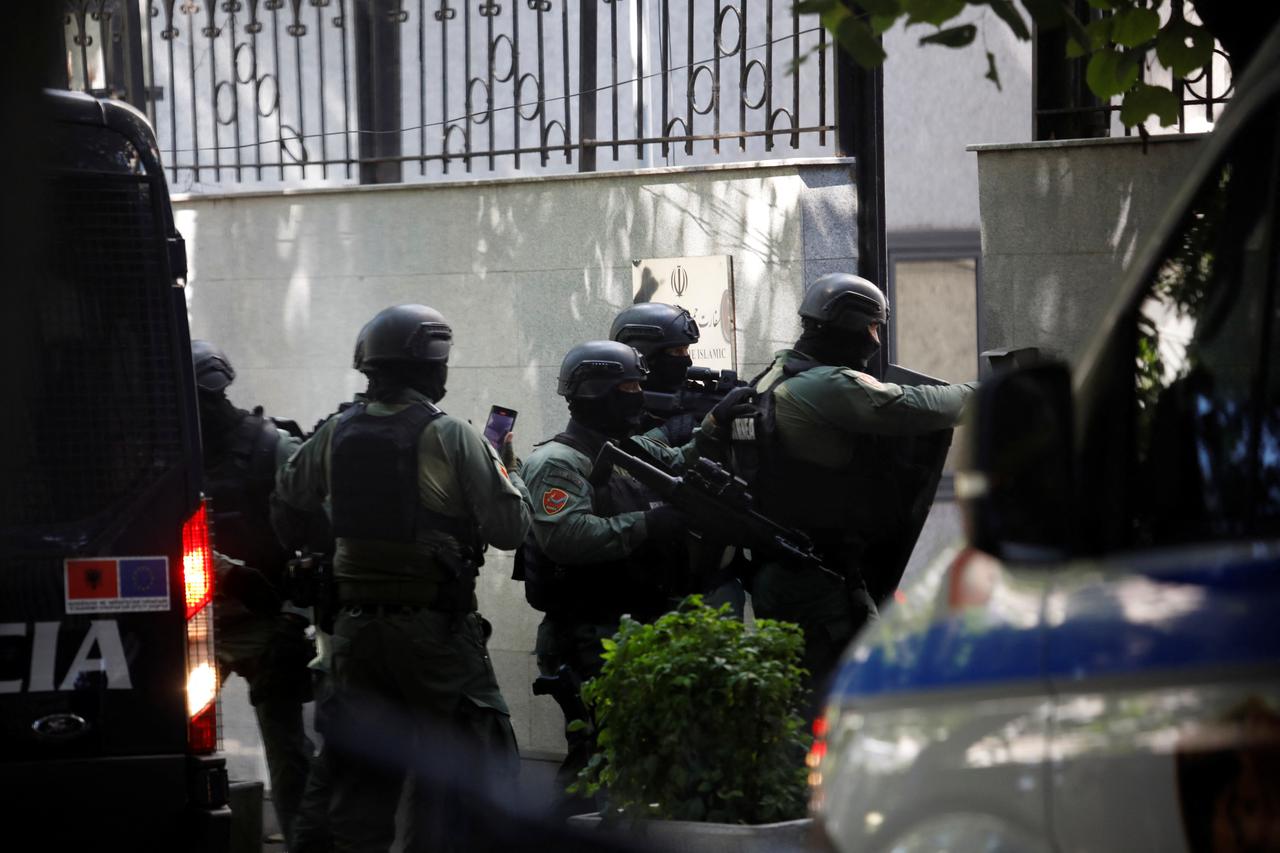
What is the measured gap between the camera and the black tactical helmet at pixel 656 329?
7250mm

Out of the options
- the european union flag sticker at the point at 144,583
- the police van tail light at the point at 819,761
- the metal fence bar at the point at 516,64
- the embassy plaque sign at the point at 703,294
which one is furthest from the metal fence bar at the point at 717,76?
the police van tail light at the point at 819,761

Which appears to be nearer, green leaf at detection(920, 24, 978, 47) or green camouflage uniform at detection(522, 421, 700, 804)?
green leaf at detection(920, 24, 978, 47)

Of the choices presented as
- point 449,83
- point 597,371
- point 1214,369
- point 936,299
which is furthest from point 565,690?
point 936,299

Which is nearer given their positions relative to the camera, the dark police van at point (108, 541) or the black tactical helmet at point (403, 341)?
the dark police van at point (108, 541)

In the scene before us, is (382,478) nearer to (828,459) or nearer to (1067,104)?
(828,459)

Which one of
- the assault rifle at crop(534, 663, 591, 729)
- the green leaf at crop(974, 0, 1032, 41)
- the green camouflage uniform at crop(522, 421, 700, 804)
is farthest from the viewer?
the green camouflage uniform at crop(522, 421, 700, 804)

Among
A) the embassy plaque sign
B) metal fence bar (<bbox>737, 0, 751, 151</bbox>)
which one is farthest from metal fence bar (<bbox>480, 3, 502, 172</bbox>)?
metal fence bar (<bbox>737, 0, 751, 151</bbox>)

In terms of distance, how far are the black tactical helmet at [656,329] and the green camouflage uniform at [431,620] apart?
4.71 feet

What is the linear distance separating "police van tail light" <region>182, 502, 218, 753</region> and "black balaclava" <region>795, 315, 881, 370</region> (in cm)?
295

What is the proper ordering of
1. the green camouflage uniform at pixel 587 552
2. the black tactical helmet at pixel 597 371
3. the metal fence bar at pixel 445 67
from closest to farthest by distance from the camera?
the green camouflage uniform at pixel 587 552
the black tactical helmet at pixel 597 371
the metal fence bar at pixel 445 67

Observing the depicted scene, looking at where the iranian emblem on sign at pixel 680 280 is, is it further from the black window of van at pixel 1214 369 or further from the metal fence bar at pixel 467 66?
the black window of van at pixel 1214 369

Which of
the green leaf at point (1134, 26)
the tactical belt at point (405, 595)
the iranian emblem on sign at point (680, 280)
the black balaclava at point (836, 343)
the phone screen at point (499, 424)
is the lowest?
the tactical belt at point (405, 595)

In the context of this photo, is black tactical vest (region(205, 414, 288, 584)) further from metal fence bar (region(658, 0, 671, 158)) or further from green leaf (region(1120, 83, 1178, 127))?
green leaf (region(1120, 83, 1178, 127))

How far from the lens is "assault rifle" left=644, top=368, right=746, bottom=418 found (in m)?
7.31
